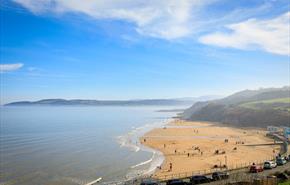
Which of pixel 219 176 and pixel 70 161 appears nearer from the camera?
pixel 219 176

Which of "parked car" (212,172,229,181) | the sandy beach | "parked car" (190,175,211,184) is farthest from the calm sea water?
"parked car" (212,172,229,181)

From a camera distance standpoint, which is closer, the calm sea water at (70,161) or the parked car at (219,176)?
the parked car at (219,176)

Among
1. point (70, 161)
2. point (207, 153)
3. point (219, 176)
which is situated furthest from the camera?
point (207, 153)

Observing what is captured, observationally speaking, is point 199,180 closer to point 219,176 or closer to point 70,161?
point 219,176

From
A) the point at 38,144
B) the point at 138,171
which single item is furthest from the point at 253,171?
the point at 38,144

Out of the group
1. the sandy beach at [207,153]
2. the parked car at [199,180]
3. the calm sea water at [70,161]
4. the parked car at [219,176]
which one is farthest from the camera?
the sandy beach at [207,153]

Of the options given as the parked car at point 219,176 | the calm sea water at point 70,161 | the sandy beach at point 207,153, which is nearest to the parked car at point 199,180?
the parked car at point 219,176

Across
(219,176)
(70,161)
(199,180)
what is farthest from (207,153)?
(199,180)

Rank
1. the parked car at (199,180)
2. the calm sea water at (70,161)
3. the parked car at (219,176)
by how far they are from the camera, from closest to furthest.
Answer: the parked car at (199,180) < the parked car at (219,176) < the calm sea water at (70,161)

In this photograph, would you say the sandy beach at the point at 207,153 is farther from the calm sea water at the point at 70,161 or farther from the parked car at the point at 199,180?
the parked car at the point at 199,180

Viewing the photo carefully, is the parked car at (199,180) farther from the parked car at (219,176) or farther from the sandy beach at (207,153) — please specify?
the sandy beach at (207,153)

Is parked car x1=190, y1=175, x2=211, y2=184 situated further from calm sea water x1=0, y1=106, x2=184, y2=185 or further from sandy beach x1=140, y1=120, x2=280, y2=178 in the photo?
calm sea water x1=0, y1=106, x2=184, y2=185

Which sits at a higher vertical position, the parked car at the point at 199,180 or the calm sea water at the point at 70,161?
the parked car at the point at 199,180
